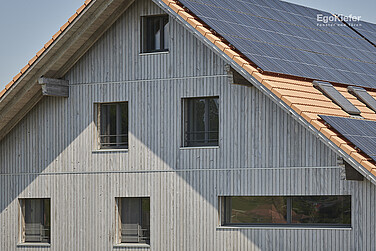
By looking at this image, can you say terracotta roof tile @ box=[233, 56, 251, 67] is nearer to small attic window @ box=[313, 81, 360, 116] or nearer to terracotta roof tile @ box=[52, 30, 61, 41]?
small attic window @ box=[313, 81, 360, 116]

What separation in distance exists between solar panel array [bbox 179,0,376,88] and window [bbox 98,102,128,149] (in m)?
3.69

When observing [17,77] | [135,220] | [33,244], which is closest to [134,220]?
[135,220]

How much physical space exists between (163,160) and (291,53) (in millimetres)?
4397

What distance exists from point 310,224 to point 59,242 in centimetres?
755

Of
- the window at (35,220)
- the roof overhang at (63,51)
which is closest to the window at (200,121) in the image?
the roof overhang at (63,51)

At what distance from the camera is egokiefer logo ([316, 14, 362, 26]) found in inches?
1108

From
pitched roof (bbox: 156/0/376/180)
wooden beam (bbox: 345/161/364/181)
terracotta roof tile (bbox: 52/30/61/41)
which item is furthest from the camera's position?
terracotta roof tile (bbox: 52/30/61/41)

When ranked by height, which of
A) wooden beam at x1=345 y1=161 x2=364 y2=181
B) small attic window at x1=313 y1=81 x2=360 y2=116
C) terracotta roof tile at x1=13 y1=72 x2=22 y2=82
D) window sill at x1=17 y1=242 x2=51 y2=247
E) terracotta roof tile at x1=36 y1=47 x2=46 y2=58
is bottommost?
window sill at x1=17 y1=242 x2=51 y2=247

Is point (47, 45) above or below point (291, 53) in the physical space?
above

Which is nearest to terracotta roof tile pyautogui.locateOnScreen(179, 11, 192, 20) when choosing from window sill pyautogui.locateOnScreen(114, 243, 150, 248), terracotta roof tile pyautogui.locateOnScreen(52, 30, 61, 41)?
terracotta roof tile pyautogui.locateOnScreen(52, 30, 61, 41)

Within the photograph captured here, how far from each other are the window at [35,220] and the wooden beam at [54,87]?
319cm

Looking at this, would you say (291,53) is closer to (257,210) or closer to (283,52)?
(283,52)

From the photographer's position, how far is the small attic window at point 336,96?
69.2 feet

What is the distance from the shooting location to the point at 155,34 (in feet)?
78.5
